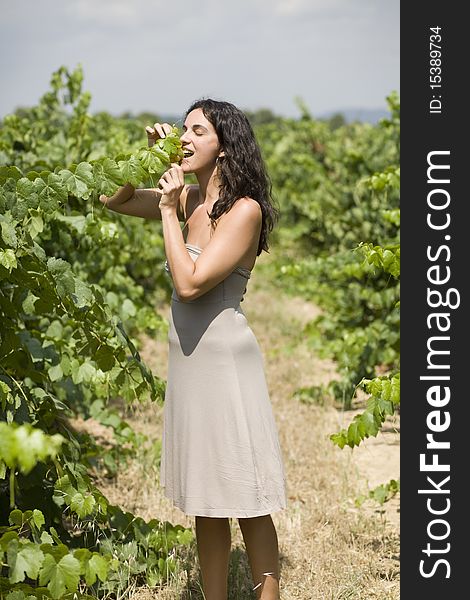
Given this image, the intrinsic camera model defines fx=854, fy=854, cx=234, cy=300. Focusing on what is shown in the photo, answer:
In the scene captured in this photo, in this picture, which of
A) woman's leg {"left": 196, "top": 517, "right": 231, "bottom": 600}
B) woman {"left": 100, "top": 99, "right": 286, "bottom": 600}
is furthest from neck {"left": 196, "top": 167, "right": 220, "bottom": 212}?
woman's leg {"left": 196, "top": 517, "right": 231, "bottom": 600}

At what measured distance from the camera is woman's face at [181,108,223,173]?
2480 millimetres

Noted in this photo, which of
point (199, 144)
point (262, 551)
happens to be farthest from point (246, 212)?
point (262, 551)

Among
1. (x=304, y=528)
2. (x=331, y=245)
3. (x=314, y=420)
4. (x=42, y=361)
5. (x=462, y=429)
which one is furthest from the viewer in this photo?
(x=331, y=245)

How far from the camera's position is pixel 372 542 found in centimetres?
334

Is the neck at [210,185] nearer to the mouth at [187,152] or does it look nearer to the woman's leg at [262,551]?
the mouth at [187,152]

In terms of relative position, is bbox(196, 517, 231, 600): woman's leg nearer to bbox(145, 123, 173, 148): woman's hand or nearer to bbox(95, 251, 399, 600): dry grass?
bbox(95, 251, 399, 600): dry grass

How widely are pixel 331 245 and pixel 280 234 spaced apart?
234 centimetres

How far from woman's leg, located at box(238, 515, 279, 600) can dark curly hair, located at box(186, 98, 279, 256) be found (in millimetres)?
890

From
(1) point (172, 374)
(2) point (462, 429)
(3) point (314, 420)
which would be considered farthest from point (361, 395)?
(1) point (172, 374)

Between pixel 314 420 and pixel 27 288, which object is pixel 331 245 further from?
pixel 27 288

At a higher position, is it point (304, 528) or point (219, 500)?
point (219, 500)

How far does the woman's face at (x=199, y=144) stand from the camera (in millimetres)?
2480

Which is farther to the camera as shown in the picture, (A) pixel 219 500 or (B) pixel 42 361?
(B) pixel 42 361

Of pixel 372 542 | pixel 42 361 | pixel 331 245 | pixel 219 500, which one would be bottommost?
pixel 372 542
